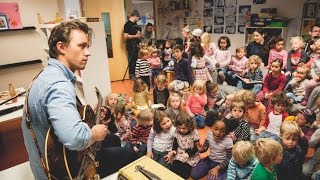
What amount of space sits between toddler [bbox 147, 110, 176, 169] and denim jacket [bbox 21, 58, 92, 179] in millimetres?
1415

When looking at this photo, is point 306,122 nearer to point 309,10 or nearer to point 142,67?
point 142,67

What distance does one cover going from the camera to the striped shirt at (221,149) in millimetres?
2357

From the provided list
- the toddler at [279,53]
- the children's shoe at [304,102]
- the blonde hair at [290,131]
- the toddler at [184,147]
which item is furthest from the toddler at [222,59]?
the blonde hair at [290,131]

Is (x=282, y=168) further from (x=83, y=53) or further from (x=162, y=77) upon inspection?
(x=162, y=77)

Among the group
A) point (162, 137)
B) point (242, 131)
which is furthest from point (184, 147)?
point (242, 131)

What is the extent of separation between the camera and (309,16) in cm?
519

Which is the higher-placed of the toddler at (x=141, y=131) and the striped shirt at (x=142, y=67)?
the striped shirt at (x=142, y=67)

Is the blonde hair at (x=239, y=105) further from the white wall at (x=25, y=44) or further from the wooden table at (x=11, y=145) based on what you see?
the white wall at (x=25, y=44)

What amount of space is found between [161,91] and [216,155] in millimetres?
1884

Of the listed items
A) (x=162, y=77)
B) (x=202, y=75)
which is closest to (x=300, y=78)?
(x=202, y=75)

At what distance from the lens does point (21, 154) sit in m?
2.91

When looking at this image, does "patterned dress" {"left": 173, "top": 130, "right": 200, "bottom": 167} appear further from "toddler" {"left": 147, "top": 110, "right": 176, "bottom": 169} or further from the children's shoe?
the children's shoe

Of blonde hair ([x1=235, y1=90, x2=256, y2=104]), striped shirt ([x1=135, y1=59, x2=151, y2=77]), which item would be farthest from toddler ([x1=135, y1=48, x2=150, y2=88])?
blonde hair ([x1=235, y1=90, x2=256, y2=104])

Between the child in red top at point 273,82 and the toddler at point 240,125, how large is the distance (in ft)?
2.73
